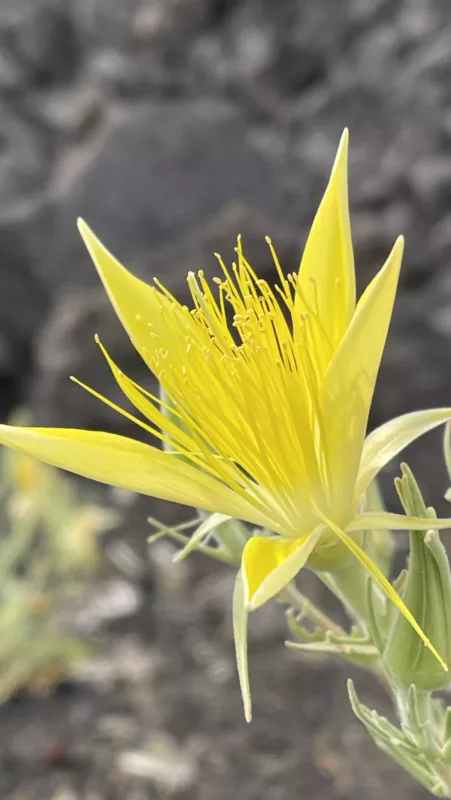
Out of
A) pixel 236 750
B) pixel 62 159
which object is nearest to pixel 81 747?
pixel 236 750

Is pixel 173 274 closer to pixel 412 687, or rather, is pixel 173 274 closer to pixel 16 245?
pixel 16 245

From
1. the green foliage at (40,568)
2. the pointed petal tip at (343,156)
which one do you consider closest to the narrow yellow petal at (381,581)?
the pointed petal tip at (343,156)

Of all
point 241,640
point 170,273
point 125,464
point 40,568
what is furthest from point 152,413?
point 170,273

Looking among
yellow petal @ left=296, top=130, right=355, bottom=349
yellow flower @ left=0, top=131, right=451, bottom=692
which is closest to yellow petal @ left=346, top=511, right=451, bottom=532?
yellow flower @ left=0, top=131, right=451, bottom=692

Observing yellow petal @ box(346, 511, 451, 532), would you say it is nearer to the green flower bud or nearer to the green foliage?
the green flower bud

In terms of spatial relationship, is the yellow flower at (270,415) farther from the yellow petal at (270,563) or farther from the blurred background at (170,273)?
the blurred background at (170,273)

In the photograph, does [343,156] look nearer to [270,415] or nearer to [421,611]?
[270,415]
